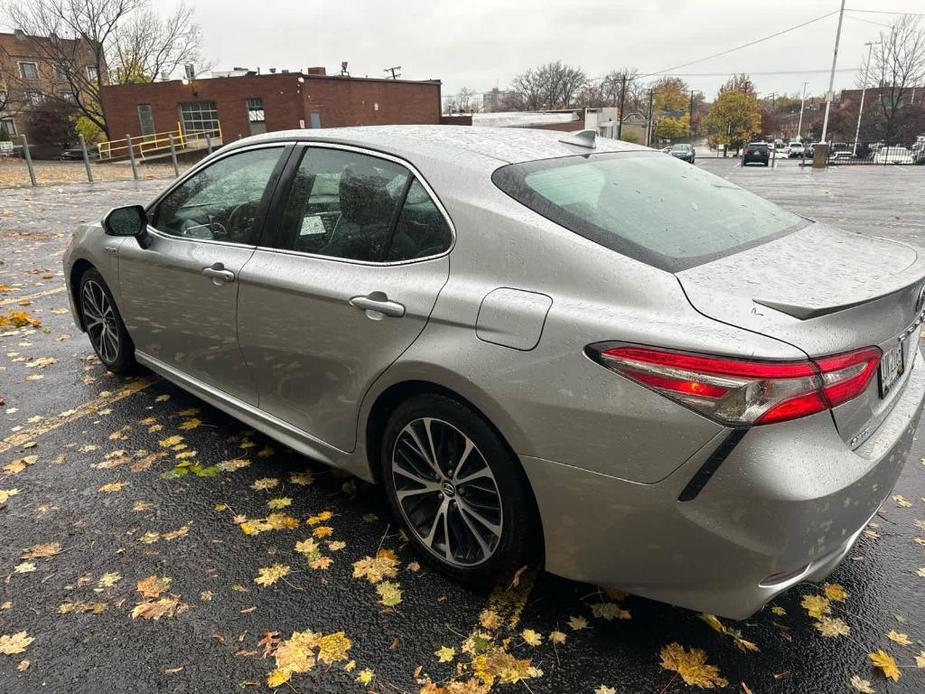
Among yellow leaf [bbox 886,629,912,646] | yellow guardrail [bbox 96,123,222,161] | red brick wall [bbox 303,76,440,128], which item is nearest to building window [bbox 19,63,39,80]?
yellow guardrail [bbox 96,123,222,161]

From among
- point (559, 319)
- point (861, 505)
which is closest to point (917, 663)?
point (861, 505)

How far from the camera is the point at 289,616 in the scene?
95.3 inches

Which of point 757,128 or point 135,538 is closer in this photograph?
Result: point 135,538

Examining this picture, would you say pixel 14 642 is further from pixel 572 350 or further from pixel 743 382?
pixel 743 382

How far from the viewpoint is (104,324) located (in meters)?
4.56

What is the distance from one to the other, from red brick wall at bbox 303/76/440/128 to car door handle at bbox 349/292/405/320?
128 ft

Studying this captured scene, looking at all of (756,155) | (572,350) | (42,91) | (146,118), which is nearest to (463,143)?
(572,350)

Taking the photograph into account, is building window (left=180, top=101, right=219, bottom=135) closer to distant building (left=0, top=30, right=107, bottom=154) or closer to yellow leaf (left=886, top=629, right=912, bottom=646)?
distant building (left=0, top=30, right=107, bottom=154)

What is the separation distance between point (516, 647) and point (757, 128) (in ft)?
295

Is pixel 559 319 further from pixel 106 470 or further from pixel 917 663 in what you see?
pixel 106 470

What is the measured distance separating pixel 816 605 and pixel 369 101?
47695 millimetres

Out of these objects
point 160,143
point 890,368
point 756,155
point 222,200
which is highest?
point 160,143

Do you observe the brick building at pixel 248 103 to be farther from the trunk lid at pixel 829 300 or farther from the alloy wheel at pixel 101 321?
the trunk lid at pixel 829 300

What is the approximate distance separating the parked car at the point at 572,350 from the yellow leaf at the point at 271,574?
1.61 feet
